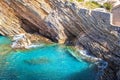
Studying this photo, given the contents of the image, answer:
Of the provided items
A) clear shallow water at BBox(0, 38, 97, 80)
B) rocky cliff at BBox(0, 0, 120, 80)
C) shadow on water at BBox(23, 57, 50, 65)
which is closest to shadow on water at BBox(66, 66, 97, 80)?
clear shallow water at BBox(0, 38, 97, 80)

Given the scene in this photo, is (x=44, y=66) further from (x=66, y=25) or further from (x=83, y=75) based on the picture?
(x=66, y=25)

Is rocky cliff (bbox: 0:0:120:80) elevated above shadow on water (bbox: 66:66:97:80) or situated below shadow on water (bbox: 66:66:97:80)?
above

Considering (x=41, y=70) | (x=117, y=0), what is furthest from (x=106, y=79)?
(x=117, y=0)

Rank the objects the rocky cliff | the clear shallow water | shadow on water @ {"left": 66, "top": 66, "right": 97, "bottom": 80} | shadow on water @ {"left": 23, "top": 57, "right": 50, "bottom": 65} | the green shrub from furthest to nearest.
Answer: the green shrub < the rocky cliff < shadow on water @ {"left": 23, "top": 57, "right": 50, "bottom": 65} < the clear shallow water < shadow on water @ {"left": 66, "top": 66, "right": 97, "bottom": 80}

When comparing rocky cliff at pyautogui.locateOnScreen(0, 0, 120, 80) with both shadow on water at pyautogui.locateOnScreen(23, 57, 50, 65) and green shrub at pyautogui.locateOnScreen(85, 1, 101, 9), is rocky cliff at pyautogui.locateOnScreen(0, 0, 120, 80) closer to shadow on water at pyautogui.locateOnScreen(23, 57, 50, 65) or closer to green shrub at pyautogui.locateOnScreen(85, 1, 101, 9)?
green shrub at pyautogui.locateOnScreen(85, 1, 101, 9)

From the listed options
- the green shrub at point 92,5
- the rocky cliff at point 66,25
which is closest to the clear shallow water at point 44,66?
the rocky cliff at point 66,25

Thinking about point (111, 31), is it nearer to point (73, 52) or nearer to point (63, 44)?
point (73, 52)
